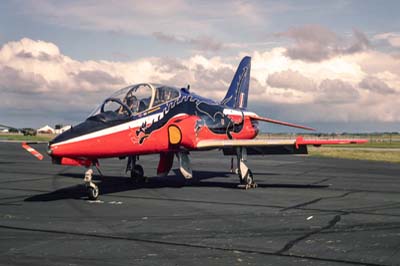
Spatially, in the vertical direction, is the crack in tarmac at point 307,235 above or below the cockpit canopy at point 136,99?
below

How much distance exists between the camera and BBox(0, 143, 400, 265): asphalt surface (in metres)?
7.38

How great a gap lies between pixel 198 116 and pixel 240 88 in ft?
21.9

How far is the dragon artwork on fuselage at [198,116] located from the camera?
15.1 meters

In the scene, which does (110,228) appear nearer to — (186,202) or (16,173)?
(186,202)

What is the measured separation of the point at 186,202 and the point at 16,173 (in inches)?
468

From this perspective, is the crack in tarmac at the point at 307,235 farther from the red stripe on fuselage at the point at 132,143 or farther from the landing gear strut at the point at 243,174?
the landing gear strut at the point at 243,174

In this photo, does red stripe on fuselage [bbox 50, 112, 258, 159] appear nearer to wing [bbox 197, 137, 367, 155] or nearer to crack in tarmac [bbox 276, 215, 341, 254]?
wing [bbox 197, 137, 367, 155]

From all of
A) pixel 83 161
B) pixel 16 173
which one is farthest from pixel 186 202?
pixel 16 173

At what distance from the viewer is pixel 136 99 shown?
14969 mm

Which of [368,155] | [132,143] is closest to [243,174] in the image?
[132,143]

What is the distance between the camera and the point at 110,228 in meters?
9.61

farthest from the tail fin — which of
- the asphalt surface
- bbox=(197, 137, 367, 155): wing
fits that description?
the asphalt surface

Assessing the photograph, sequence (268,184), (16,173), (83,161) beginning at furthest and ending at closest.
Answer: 1. (16,173)
2. (268,184)
3. (83,161)

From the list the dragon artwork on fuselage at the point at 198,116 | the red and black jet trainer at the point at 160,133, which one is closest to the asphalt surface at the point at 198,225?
the red and black jet trainer at the point at 160,133
